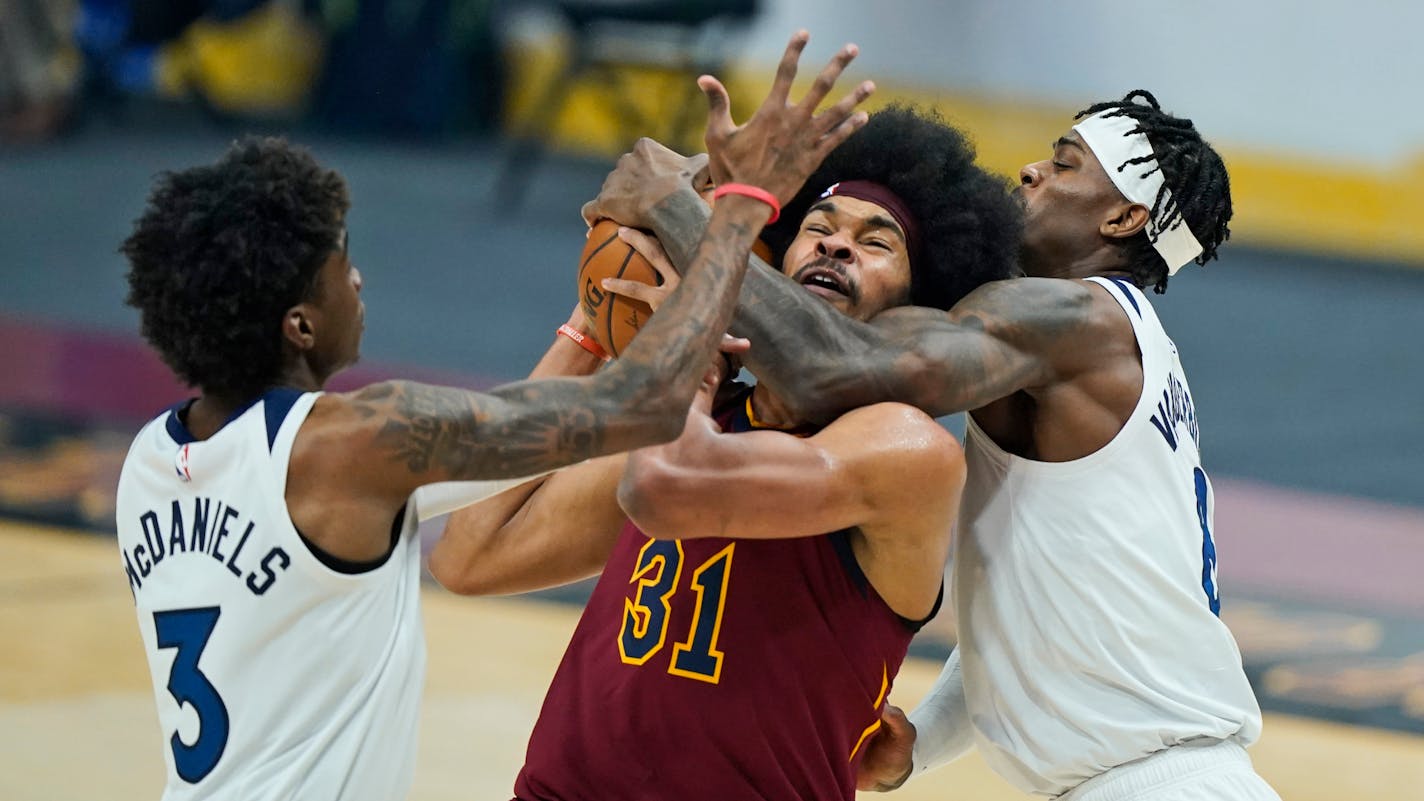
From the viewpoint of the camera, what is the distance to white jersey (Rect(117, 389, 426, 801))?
3.05 m

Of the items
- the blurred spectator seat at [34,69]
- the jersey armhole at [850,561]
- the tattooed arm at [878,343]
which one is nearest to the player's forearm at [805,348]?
the tattooed arm at [878,343]

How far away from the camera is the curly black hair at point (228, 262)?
10.1 ft

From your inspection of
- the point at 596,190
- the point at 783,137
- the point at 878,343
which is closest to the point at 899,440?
the point at 878,343

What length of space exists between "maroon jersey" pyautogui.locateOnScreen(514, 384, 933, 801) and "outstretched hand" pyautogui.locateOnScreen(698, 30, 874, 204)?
0.68m

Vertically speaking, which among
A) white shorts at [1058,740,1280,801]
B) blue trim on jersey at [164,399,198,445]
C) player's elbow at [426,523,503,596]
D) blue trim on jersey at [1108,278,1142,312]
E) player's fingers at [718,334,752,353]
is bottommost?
white shorts at [1058,740,1280,801]

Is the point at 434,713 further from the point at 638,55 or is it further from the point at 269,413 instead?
the point at 638,55

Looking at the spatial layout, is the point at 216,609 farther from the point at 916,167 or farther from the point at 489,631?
the point at 489,631

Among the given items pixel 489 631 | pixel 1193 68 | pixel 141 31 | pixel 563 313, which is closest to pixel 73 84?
pixel 141 31

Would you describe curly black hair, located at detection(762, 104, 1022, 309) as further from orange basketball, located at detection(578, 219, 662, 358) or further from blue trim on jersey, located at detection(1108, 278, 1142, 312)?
orange basketball, located at detection(578, 219, 662, 358)

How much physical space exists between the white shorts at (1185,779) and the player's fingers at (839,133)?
1453mm

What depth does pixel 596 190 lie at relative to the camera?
15.8m

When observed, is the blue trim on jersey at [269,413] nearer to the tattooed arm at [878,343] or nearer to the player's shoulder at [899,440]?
the tattooed arm at [878,343]

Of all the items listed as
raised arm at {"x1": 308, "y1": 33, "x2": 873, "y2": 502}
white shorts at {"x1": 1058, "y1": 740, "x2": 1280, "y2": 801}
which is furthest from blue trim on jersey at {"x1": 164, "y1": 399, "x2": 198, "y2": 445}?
white shorts at {"x1": 1058, "y1": 740, "x2": 1280, "y2": 801}

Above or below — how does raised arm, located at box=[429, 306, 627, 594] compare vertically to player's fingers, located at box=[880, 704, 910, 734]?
above
